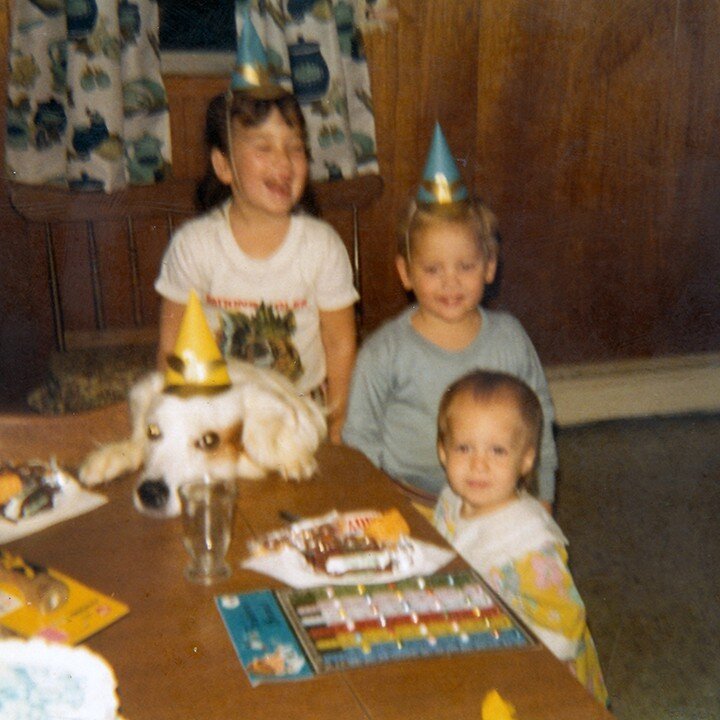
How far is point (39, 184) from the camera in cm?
270

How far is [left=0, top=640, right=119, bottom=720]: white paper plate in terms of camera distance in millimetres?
721

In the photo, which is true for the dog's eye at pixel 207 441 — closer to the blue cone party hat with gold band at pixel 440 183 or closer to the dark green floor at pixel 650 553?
the blue cone party hat with gold band at pixel 440 183

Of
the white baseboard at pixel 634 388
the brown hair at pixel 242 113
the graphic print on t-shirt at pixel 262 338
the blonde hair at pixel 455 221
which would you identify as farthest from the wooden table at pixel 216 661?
the white baseboard at pixel 634 388

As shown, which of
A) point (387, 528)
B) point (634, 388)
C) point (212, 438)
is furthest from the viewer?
point (634, 388)

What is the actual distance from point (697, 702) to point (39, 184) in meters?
2.19

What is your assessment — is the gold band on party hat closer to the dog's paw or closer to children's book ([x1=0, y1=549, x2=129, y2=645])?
the dog's paw

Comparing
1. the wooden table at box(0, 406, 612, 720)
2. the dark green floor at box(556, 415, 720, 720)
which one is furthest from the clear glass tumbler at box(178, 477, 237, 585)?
the dark green floor at box(556, 415, 720, 720)

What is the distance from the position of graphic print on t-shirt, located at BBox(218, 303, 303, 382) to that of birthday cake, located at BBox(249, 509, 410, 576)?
0.89 meters

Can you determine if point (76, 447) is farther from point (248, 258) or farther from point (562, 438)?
point (562, 438)

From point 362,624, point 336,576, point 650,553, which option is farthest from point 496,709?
point 650,553

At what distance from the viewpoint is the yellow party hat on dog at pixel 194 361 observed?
1198mm

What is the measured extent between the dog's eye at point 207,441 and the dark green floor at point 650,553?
1195 millimetres

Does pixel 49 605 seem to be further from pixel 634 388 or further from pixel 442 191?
pixel 634 388

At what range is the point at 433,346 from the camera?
71.4 inches
